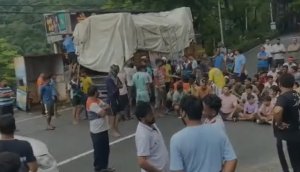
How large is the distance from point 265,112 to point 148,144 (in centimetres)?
958

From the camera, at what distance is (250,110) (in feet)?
51.0

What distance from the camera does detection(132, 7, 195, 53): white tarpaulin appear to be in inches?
792

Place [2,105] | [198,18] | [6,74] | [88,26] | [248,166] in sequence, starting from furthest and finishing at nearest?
[6,74]
[198,18]
[88,26]
[2,105]
[248,166]

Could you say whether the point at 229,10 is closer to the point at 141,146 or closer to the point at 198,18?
the point at 198,18

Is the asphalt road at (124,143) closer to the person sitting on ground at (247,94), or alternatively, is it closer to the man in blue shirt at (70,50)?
the person sitting on ground at (247,94)

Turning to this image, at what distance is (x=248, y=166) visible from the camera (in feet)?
33.7

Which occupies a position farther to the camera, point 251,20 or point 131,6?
point 251,20

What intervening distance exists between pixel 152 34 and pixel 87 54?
99.4 inches

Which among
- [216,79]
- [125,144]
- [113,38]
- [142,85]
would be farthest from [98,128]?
[113,38]

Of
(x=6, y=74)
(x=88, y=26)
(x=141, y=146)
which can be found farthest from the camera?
(x=6, y=74)

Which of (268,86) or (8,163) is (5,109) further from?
(8,163)

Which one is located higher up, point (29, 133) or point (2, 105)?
point (2, 105)

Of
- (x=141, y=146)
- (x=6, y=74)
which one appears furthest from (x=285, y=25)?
(x=141, y=146)

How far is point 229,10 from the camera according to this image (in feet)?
160
